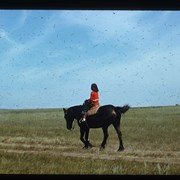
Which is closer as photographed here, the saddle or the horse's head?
the saddle

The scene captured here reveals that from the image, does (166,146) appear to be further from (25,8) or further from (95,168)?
(25,8)

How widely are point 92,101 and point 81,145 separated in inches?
33.4

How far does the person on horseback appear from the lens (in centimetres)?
791

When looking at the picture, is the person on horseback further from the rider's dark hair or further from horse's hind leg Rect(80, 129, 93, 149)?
horse's hind leg Rect(80, 129, 93, 149)

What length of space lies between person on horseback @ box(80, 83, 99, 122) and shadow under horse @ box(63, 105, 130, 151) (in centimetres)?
9

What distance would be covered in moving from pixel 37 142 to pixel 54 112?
0.82 meters

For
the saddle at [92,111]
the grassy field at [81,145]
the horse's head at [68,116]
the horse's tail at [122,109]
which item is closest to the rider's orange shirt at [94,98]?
the saddle at [92,111]

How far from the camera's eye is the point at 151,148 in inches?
326

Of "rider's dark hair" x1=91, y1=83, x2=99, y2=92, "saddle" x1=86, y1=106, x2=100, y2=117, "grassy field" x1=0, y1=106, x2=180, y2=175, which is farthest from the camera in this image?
"saddle" x1=86, y1=106, x2=100, y2=117

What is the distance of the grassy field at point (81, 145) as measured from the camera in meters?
7.42

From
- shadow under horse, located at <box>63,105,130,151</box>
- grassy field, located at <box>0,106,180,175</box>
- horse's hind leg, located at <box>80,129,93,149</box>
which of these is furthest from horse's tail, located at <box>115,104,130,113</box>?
horse's hind leg, located at <box>80,129,93,149</box>

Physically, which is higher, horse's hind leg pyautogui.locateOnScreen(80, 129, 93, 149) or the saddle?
the saddle

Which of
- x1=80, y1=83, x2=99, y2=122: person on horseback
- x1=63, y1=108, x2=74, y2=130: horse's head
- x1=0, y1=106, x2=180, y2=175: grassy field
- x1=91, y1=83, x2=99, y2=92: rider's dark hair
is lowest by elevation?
x1=0, y1=106, x2=180, y2=175: grassy field
